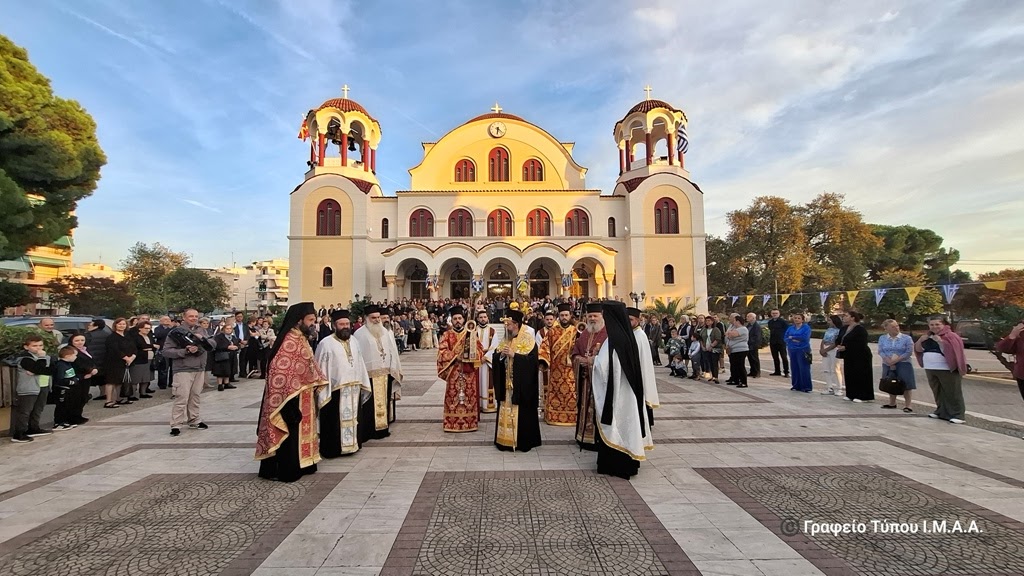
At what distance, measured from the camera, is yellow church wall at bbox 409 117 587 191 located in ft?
104

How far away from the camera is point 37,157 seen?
15273 millimetres

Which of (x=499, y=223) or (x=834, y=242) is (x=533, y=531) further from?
(x=834, y=242)

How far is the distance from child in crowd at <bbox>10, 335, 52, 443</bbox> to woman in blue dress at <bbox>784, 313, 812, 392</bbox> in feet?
41.1

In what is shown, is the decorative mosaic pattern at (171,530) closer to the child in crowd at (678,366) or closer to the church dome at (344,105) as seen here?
the child in crowd at (678,366)

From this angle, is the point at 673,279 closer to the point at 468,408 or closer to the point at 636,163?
the point at 636,163

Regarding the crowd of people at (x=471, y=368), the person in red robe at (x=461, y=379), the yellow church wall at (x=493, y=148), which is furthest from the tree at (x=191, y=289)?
the person in red robe at (x=461, y=379)

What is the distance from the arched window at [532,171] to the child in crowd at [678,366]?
22.4m

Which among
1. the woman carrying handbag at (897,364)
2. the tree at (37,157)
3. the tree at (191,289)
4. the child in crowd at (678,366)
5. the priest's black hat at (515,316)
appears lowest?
the child in crowd at (678,366)

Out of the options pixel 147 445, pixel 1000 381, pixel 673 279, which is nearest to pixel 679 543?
pixel 147 445

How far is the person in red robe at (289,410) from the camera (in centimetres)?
445

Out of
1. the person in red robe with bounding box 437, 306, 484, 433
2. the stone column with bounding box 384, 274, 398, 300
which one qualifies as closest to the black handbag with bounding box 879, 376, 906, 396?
the person in red robe with bounding box 437, 306, 484, 433

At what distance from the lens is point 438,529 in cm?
339

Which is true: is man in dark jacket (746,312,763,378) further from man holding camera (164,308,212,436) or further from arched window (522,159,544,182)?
arched window (522,159,544,182)

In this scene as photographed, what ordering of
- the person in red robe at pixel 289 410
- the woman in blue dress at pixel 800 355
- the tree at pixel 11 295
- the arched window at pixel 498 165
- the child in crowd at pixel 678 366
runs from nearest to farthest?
the person in red robe at pixel 289 410
the woman in blue dress at pixel 800 355
the child in crowd at pixel 678 366
the tree at pixel 11 295
the arched window at pixel 498 165
